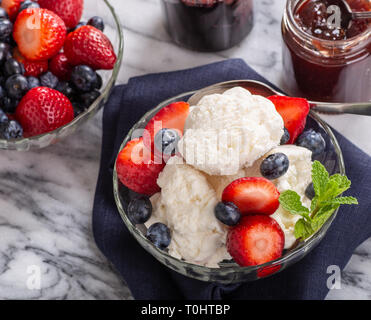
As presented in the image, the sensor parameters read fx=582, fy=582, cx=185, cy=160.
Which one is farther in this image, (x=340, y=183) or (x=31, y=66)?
(x=31, y=66)

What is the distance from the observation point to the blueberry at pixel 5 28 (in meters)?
1.44

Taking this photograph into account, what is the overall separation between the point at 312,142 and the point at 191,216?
0.33m

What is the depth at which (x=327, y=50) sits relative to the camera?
134cm

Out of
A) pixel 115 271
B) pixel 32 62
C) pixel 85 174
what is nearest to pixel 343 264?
pixel 115 271

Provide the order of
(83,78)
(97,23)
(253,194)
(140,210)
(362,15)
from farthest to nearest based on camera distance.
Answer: (97,23), (83,78), (362,15), (140,210), (253,194)

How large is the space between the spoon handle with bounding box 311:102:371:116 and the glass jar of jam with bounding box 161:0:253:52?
32cm

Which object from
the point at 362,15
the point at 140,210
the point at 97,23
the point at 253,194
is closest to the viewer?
the point at 253,194

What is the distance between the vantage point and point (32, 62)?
4.84 feet

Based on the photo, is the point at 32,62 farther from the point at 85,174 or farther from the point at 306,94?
the point at 306,94

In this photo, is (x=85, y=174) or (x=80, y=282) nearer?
(x=80, y=282)

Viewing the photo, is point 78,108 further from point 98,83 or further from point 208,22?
point 208,22

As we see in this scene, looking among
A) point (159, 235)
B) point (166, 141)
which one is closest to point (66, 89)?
point (166, 141)

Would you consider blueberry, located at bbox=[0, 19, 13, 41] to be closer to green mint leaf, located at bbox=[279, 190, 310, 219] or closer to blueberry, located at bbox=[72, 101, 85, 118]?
blueberry, located at bbox=[72, 101, 85, 118]
